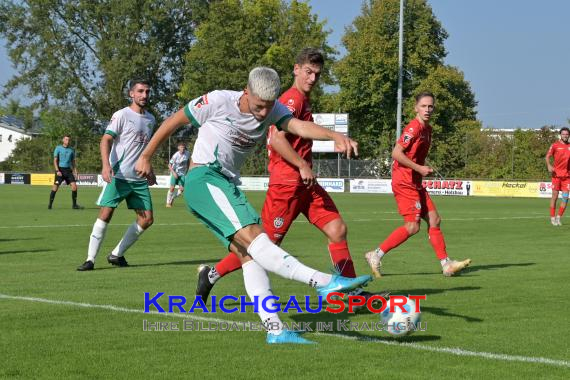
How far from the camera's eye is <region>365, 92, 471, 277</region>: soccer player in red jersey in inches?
422

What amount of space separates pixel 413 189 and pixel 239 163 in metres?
4.65

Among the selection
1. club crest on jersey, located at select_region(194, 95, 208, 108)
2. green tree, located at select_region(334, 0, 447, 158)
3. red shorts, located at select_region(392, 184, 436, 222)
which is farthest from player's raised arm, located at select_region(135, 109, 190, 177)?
green tree, located at select_region(334, 0, 447, 158)

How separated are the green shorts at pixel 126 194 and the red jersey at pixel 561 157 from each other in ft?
43.8

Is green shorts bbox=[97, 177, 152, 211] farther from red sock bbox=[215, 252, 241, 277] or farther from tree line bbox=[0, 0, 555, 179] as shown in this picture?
tree line bbox=[0, 0, 555, 179]

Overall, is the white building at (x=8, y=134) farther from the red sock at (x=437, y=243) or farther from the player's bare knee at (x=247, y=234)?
the player's bare knee at (x=247, y=234)

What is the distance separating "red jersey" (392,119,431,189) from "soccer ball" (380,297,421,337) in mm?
4730

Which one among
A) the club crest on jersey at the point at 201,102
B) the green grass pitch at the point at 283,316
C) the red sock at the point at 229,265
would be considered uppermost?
the club crest on jersey at the point at 201,102

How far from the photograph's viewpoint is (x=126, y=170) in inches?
455

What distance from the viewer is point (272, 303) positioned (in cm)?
623

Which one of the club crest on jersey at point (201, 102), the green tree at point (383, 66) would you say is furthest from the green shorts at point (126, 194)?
the green tree at point (383, 66)

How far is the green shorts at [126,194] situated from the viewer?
1150cm

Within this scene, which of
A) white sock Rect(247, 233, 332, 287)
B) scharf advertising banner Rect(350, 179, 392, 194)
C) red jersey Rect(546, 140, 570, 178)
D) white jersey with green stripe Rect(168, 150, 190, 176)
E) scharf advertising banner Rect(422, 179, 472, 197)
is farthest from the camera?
scharf advertising banner Rect(350, 179, 392, 194)

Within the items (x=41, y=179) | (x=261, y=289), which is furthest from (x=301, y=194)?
(x=41, y=179)

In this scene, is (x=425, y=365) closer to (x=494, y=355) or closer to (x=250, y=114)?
(x=494, y=355)
